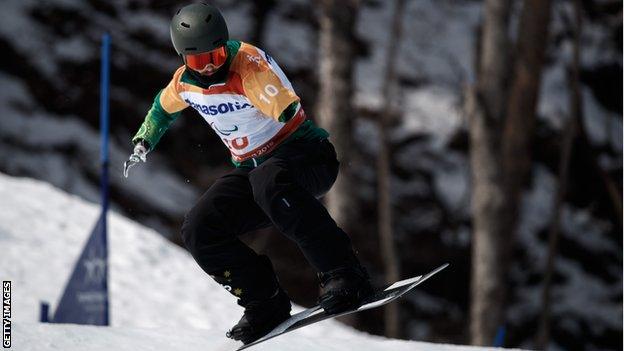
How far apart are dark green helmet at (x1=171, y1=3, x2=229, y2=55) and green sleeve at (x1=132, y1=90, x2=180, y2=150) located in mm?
618

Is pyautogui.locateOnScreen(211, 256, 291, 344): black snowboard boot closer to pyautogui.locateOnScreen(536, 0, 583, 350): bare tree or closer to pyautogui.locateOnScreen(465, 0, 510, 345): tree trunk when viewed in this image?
pyautogui.locateOnScreen(465, 0, 510, 345): tree trunk

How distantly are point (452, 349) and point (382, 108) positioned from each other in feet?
35.0

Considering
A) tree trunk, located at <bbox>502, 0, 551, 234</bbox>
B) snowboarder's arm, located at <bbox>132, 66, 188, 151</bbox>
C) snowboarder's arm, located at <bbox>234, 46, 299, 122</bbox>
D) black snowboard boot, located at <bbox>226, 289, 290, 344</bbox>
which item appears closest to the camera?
snowboarder's arm, located at <bbox>234, 46, 299, 122</bbox>

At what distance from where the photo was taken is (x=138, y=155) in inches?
196

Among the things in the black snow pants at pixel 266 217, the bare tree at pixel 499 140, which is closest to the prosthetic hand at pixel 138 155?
the black snow pants at pixel 266 217

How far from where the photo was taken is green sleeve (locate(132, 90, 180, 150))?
16.8 ft

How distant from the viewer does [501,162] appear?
12.2 meters

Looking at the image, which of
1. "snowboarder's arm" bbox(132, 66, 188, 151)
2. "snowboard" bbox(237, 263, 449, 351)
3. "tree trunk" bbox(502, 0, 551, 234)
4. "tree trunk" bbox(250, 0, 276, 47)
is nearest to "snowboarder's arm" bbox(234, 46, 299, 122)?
"snowboarder's arm" bbox(132, 66, 188, 151)

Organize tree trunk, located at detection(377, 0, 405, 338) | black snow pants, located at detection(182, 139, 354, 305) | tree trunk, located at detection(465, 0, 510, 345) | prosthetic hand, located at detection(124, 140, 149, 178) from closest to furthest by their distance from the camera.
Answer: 1. black snow pants, located at detection(182, 139, 354, 305)
2. prosthetic hand, located at detection(124, 140, 149, 178)
3. tree trunk, located at detection(465, 0, 510, 345)
4. tree trunk, located at detection(377, 0, 405, 338)

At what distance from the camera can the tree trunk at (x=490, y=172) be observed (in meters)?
12.1

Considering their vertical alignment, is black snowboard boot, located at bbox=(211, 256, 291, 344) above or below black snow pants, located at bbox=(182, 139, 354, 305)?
below

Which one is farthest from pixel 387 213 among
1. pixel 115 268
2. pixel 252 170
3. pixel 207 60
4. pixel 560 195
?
pixel 207 60

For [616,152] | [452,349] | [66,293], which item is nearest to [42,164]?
[66,293]

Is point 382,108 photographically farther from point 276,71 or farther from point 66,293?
point 276,71
